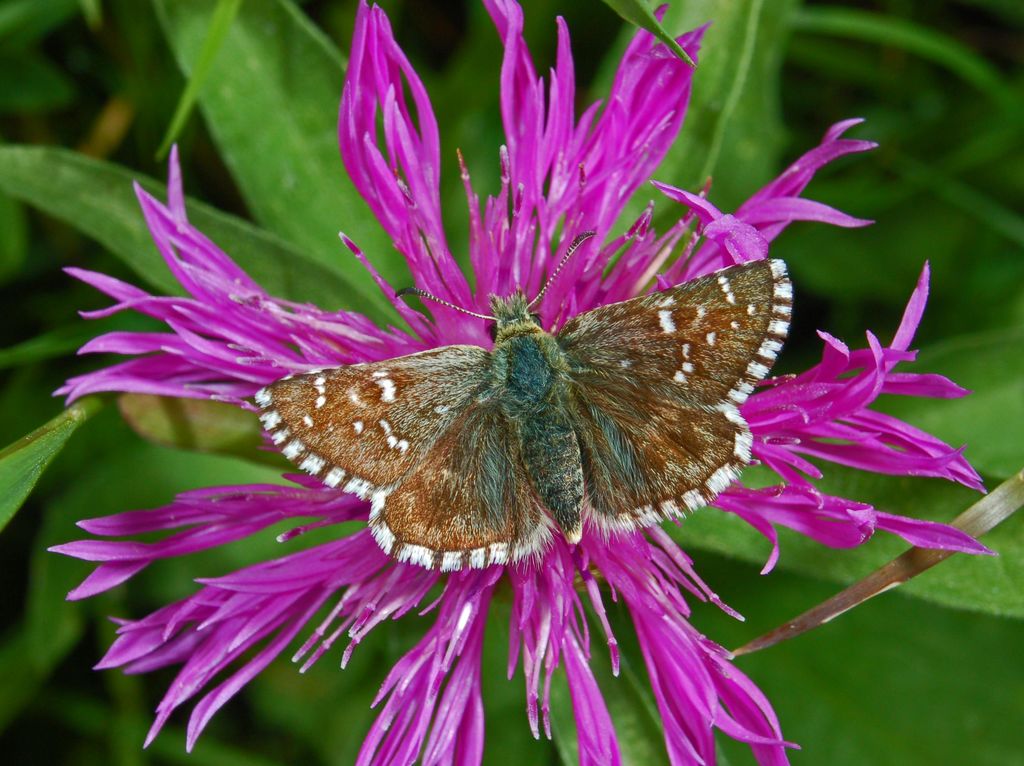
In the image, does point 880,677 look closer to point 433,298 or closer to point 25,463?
point 433,298

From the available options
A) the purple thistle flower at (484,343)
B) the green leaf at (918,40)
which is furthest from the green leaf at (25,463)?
the green leaf at (918,40)

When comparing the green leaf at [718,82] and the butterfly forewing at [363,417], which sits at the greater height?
the green leaf at [718,82]

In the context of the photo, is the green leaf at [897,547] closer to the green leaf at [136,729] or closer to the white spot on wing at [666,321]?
the white spot on wing at [666,321]

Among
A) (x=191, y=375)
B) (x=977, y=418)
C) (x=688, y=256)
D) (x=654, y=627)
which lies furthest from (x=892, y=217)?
(x=191, y=375)

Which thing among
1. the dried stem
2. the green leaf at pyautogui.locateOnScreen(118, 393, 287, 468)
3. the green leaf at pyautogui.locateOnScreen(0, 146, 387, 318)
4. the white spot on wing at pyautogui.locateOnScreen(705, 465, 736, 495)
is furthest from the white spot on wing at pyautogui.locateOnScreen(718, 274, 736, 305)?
the green leaf at pyautogui.locateOnScreen(118, 393, 287, 468)

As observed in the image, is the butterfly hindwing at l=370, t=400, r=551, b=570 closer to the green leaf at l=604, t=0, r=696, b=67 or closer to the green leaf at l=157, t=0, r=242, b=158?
the green leaf at l=604, t=0, r=696, b=67

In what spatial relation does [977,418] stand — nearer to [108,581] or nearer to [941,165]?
[941,165]
